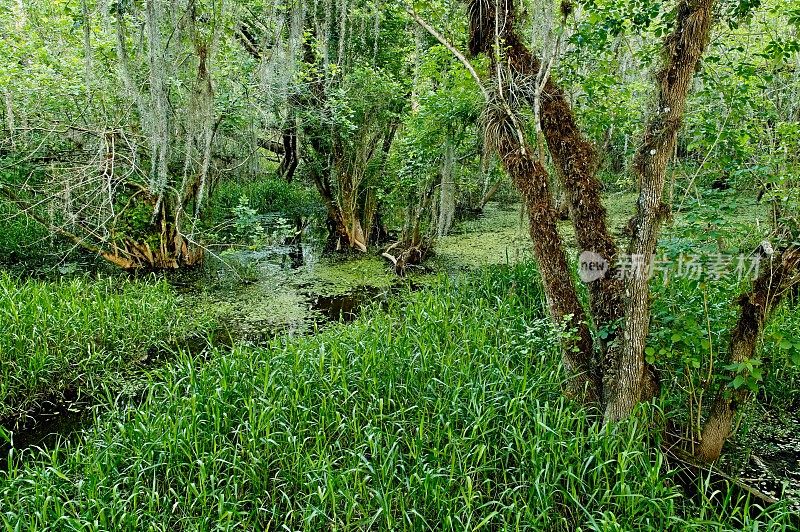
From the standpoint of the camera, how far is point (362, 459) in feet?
8.29

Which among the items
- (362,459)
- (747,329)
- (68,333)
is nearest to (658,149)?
(747,329)

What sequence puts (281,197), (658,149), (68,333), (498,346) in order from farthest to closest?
(281,197)
(68,333)
(498,346)
(658,149)

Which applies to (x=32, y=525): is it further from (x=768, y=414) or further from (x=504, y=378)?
(x=768, y=414)

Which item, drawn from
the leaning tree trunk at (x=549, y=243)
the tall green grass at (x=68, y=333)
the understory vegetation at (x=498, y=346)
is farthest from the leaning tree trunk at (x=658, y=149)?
the tall green grass at (x=68, y=333)


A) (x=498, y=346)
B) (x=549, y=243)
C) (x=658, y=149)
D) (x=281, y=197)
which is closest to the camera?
(x=658, y=149)

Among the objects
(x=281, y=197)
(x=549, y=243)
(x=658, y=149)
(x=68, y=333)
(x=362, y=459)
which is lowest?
(x=362, y=459)

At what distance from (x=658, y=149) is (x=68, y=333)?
4.32m

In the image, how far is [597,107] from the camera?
3674 millimetres

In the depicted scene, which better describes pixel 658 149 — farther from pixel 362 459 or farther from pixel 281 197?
pixel 281 197

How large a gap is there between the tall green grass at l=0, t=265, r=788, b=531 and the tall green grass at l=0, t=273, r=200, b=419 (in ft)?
2.83

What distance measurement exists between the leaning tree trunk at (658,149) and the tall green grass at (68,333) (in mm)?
3747

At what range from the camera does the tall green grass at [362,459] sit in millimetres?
2301

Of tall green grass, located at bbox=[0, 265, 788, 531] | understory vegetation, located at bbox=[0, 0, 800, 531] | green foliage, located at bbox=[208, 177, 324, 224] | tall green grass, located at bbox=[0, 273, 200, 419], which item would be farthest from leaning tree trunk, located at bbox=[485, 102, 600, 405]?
green foliage, located at bbox=[208, 177, 324, 224]

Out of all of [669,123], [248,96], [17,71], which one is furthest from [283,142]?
[669,123]
